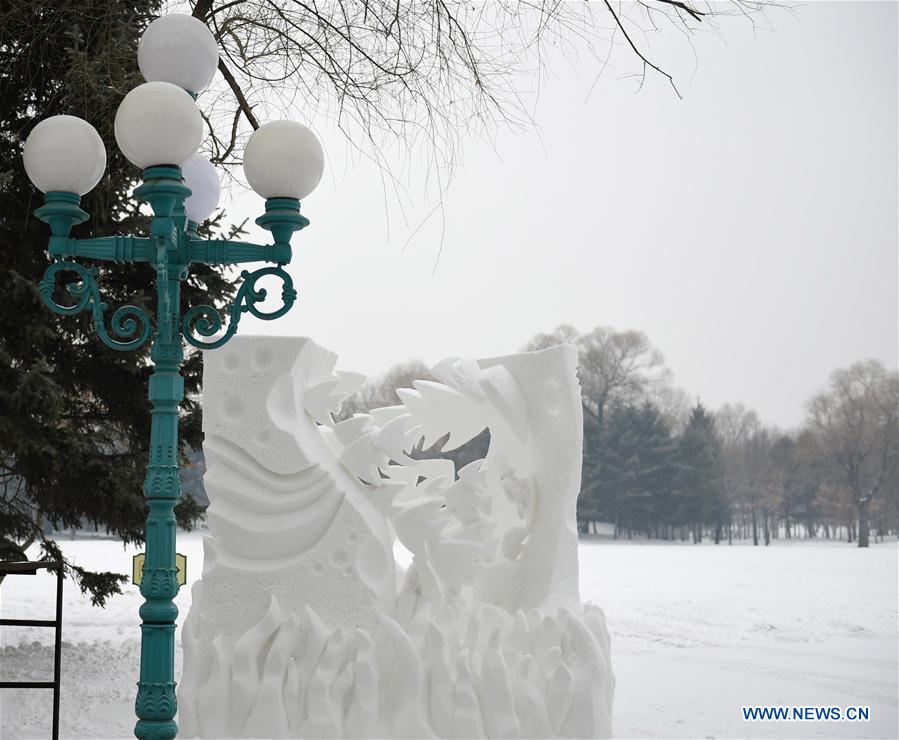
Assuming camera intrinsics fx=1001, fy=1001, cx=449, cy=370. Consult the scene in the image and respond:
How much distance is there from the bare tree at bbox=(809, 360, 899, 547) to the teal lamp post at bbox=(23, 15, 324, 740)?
2322cm

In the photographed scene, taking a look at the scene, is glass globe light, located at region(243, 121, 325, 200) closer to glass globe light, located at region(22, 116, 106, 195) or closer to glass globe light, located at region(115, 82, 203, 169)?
glass globe light, located at region(115, 82, 203, 169)

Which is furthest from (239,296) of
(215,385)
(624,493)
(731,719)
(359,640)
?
(624,493)

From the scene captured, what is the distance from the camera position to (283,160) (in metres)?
3.10

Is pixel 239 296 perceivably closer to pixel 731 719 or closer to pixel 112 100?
pixel 112 100

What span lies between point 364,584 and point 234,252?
2.02 meters

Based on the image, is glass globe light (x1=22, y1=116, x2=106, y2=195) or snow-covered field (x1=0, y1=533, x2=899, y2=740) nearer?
glass globe light (x1=22, y1=116, x2=106, y2=195)

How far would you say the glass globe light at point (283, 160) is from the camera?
10.2 ft

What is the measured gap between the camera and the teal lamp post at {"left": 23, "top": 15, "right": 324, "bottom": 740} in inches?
118

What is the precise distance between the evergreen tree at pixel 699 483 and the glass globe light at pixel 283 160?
944 inches

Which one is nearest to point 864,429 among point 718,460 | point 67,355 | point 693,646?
point 718,460

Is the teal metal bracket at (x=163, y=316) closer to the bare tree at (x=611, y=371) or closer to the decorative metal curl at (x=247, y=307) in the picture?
the decorative metal curl at (x=247, y=307)

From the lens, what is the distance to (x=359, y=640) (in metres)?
4.61

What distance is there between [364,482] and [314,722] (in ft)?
3.72

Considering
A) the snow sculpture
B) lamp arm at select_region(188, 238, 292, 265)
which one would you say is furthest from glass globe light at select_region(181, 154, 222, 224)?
the snow sculpture
